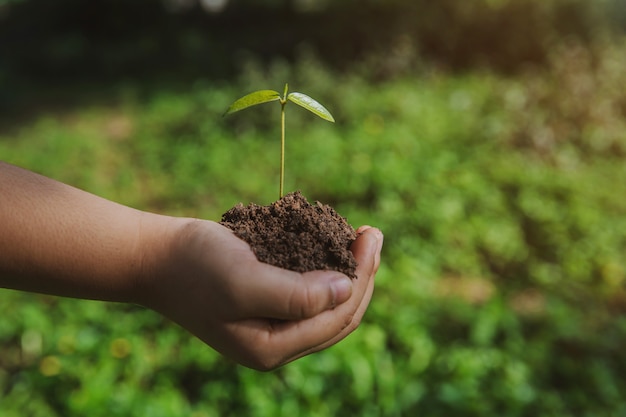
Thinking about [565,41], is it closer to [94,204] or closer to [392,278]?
[392,278]

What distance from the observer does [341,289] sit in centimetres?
124

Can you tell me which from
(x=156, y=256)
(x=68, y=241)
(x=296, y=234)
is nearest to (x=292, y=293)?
(x=296, y=234)

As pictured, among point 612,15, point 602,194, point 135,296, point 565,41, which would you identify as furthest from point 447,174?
point 612,15

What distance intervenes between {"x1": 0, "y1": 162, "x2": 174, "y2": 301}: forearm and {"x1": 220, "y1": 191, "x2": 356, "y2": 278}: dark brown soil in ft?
0.71

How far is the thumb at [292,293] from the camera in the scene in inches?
47.6

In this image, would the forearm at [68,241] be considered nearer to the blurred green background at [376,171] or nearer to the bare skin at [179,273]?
the bare skin at [179,273]

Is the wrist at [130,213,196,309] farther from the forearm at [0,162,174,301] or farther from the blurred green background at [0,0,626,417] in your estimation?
the blurred green background at [0,0,626,417]

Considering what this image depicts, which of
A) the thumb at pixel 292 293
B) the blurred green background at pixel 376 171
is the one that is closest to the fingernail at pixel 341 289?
the thumb at pixel 292 293

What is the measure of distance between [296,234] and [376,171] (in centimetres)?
324

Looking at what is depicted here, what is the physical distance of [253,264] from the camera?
1.25m

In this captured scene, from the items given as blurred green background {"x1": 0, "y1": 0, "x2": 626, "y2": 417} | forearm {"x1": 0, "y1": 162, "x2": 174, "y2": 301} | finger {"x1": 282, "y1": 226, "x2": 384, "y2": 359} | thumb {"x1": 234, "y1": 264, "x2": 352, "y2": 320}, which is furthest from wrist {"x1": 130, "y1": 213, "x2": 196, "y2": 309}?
blurred green background {"x1": 0, "y1": 0, "x2": 626, "y2": 417}

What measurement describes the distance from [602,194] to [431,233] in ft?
5.45

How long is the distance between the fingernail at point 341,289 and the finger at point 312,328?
8 cm

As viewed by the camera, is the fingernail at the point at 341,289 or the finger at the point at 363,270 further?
the finger at the point at 363,270
